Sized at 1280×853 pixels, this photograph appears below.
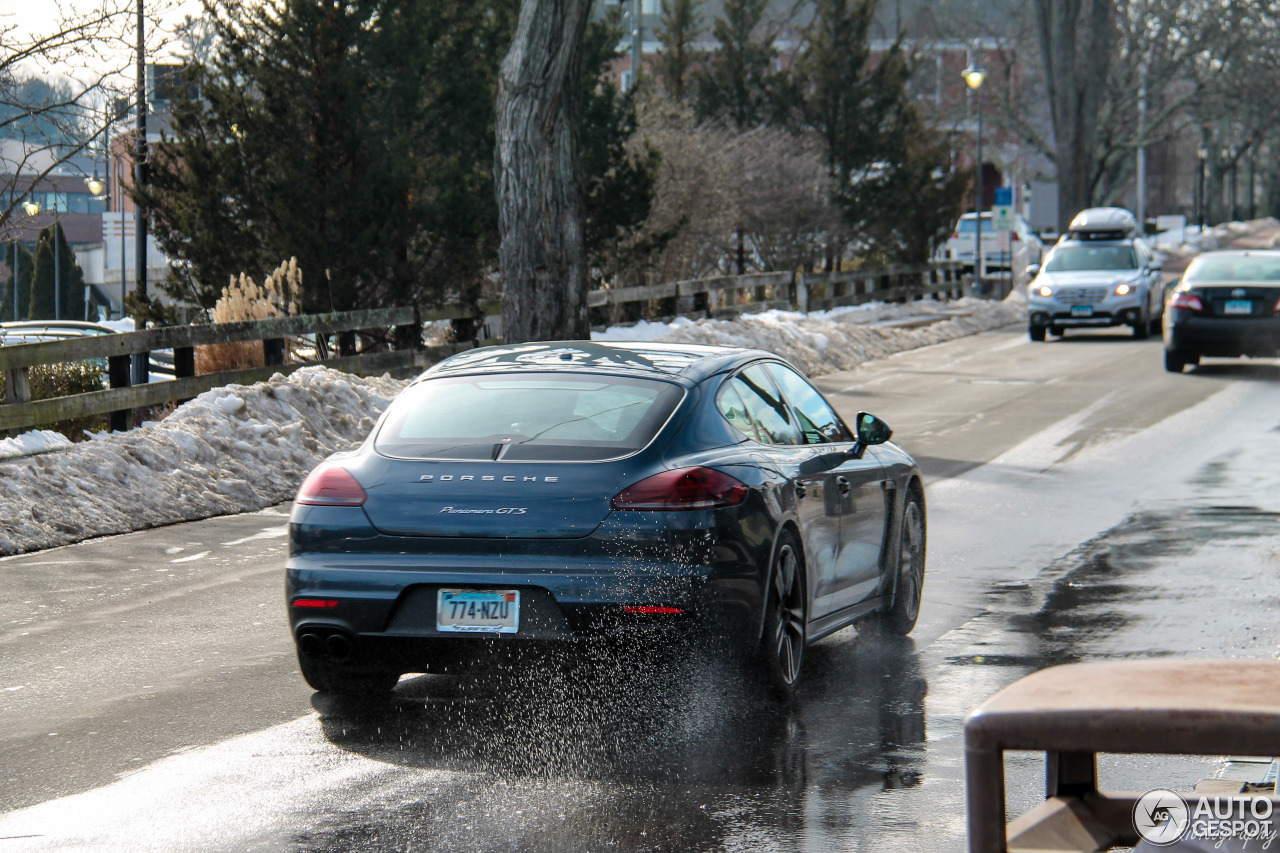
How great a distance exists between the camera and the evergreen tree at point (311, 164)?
67.0 feet

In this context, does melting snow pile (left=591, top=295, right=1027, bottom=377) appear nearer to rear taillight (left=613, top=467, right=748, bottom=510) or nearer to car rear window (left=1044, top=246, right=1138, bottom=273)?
car rear window (left=1044, top=246, right=1138, bottom=273)

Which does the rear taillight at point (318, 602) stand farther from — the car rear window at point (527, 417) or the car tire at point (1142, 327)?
the car tire at point (1142, 327)

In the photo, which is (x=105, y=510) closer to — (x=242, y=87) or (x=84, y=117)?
(x=84, y=117)

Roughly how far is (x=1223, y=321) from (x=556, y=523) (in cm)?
1985

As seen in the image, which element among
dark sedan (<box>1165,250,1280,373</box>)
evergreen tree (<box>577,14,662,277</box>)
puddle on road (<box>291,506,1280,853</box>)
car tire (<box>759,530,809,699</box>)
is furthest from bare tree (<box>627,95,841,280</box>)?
car tire (<box>759,530,809,699</box>)

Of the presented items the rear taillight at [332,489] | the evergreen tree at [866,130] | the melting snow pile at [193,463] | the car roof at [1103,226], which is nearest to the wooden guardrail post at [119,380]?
the melting snow pile at [193,463]

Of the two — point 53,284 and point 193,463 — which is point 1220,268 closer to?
point 193,463

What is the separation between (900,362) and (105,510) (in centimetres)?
1789

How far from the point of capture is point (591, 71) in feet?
89.3

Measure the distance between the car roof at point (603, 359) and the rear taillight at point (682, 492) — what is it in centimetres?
72

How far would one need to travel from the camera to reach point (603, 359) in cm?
744

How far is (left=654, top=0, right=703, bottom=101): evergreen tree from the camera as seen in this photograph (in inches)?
1706

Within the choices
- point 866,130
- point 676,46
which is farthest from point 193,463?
point 676,46

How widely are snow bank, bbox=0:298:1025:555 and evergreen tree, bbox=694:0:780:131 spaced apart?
2332cm
